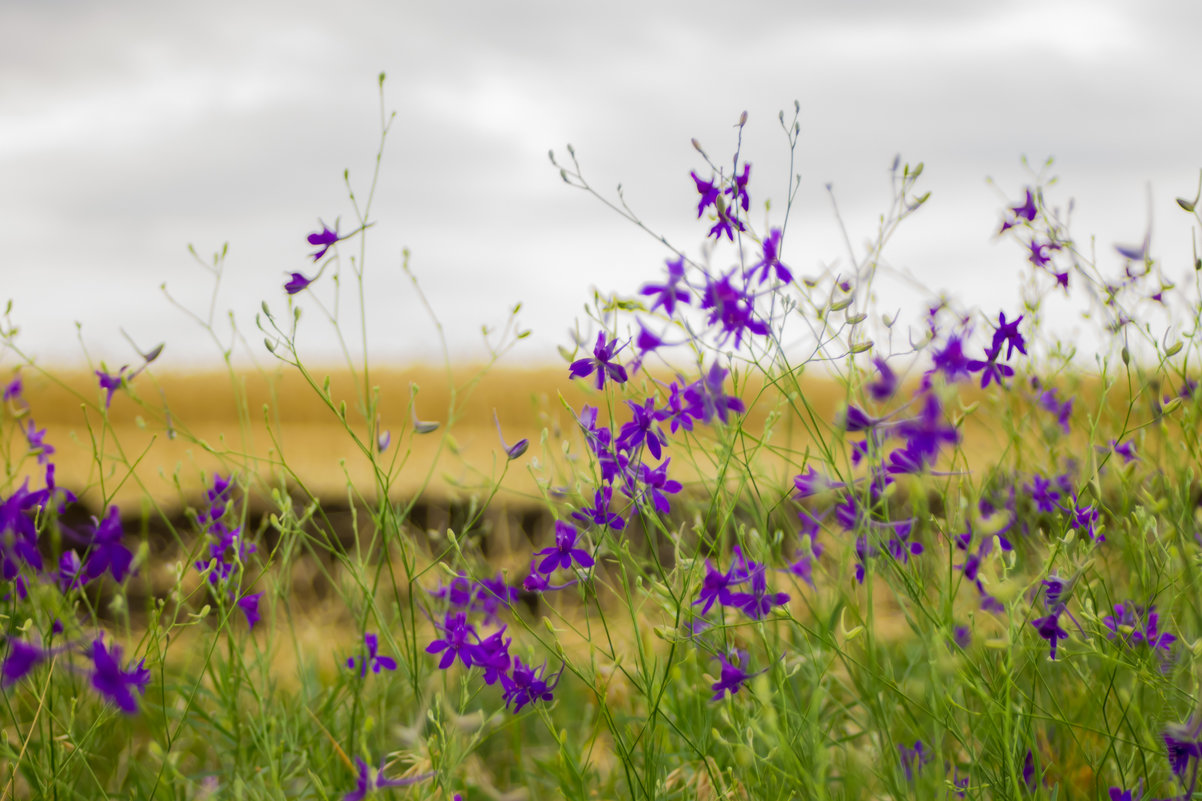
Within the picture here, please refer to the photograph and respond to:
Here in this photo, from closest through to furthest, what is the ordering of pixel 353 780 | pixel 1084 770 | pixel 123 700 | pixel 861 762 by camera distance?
1. pixel 123 700
2. pixel 861 762
3. pixel 353 780
4. pixel 1084 770

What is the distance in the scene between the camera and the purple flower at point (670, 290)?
159 cm

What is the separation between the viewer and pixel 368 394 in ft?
6.16

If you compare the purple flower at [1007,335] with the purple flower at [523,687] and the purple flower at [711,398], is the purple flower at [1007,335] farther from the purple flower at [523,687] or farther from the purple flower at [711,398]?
the purple flower at [523,687]

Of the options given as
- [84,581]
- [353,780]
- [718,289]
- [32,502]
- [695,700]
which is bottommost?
[353,780]

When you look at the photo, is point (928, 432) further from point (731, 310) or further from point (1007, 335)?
point (1007, 335)

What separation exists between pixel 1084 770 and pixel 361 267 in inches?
82.3

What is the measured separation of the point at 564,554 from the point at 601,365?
362 mm

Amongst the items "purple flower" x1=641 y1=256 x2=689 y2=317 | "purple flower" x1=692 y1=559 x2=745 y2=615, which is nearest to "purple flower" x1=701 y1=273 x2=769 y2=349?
"purple flower" x1=641 y1=256 x2=689 y2=317

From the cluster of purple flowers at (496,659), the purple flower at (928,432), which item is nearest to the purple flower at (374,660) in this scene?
the cluster of purple flowers at (496,659)

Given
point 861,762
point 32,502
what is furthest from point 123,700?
point 861,762

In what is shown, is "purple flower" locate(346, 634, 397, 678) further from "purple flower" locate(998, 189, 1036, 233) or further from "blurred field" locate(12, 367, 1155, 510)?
"blurred field" locate(12, 367, 1155, 510)

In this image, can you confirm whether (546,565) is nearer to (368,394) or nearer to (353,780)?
(368,394)

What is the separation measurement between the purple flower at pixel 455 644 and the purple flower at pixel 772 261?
888mm

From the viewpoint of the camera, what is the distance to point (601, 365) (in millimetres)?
1730
